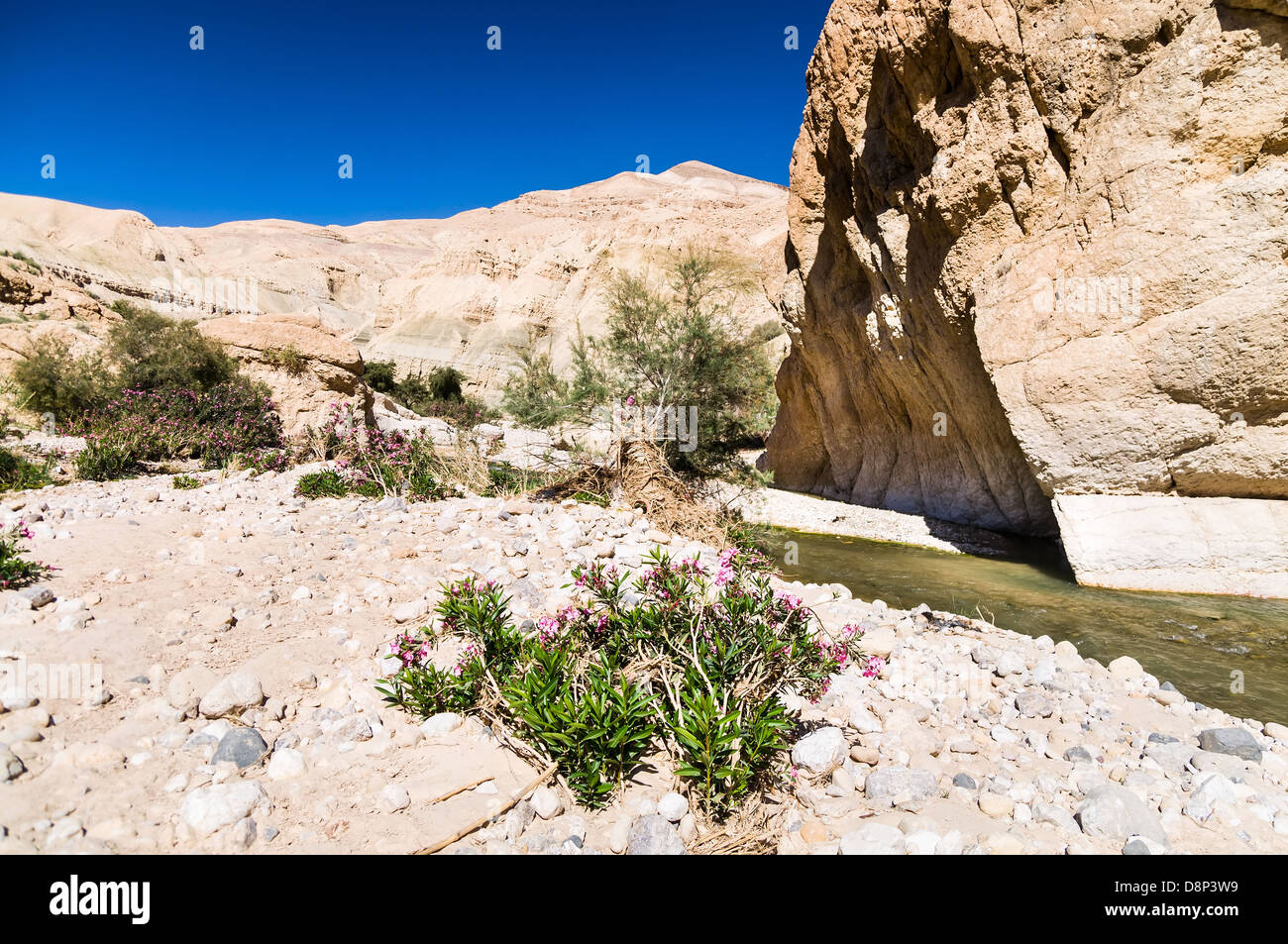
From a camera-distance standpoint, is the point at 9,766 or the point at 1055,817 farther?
the point at 1055,817

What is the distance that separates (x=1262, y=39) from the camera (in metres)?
6.42

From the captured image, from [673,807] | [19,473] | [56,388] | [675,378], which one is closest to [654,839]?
[673,807]

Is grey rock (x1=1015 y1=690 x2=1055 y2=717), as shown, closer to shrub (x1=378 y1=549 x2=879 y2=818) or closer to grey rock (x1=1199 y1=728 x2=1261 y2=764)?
grey rock (x1=1199 y1=728 x2=1261 y2=764)

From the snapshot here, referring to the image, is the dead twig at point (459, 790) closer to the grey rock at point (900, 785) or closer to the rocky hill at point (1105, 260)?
the grey rock at point (900, 785)

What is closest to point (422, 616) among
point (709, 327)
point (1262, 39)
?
point (709, 327)

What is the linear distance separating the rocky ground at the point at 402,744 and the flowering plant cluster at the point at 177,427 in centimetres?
407

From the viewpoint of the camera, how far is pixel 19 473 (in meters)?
6.66

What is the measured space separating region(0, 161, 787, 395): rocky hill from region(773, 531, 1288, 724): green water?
10.4 meters

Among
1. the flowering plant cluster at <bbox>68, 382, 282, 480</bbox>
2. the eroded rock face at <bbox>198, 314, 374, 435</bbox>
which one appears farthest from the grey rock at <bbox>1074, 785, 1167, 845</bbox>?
the eroded rock face at <bbox>198, 314, 374, 435</bbox>

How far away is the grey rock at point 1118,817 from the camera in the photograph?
227cm

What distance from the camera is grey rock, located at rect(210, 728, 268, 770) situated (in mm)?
2398

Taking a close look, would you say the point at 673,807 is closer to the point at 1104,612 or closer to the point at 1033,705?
the point at 1033,705

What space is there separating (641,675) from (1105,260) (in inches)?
317

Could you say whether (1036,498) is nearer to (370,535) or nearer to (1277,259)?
(1277,259)
